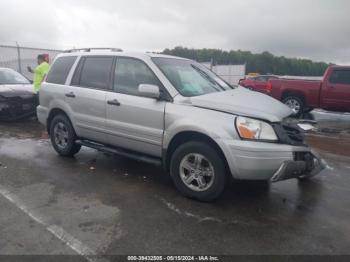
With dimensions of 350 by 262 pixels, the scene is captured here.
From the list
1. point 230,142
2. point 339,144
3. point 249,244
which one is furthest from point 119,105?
point 339,144

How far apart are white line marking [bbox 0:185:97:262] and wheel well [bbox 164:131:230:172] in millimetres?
1612

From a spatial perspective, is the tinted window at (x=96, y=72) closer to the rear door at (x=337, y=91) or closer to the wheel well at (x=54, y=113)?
the wheel well at (x=54, y=113)

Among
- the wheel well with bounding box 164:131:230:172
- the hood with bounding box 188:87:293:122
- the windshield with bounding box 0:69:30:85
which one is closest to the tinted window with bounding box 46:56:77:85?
the wheel well with bounding box 164:131:230:172

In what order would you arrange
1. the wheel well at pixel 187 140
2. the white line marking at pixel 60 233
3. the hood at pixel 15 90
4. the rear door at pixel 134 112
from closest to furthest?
the white line marking at pixel 60 233 < the wheel well at pixel 187 140 < the rear door at pixel 134 112 < the hood at pixel 15 90

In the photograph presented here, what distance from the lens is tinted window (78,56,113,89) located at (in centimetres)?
523

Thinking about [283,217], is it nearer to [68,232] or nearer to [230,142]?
[230,142]

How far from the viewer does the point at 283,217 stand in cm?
391

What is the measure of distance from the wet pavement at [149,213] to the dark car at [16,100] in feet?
13.5

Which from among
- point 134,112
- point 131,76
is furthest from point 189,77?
point 134,112

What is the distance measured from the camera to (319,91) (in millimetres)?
12031

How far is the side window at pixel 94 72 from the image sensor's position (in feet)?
17.2

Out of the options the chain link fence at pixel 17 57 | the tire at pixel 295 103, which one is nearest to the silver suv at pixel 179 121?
the tire at pixel 295 103

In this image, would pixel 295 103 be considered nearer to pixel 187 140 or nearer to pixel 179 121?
pixel 187 140

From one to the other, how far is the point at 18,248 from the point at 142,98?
2350 mm
